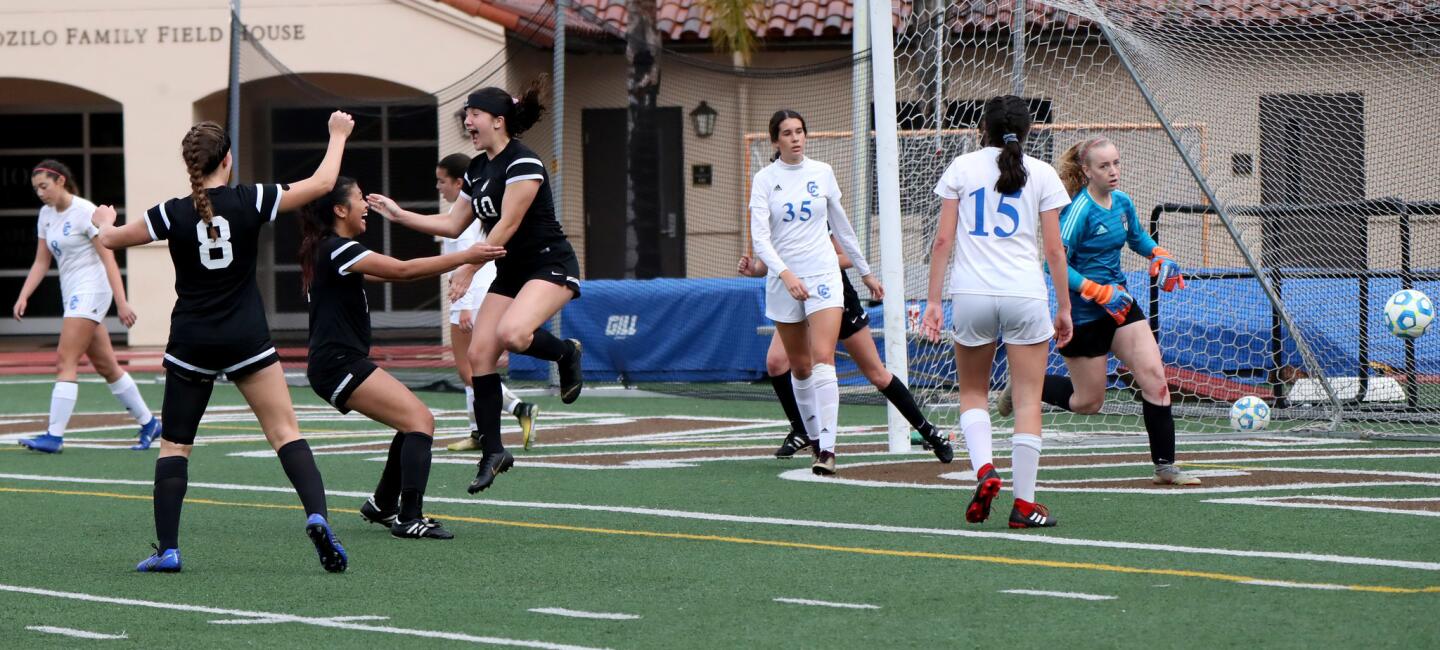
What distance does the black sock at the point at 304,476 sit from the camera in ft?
23.8

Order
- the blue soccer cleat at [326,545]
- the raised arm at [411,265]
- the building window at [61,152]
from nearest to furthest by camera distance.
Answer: the blue soccer cleat at [326,545]
the raised arm at [411,265]
the building window at [61,152]

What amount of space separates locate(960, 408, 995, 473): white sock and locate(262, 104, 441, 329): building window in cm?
1223

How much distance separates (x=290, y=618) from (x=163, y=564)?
1278 millimetres

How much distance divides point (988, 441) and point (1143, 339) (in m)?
1.49

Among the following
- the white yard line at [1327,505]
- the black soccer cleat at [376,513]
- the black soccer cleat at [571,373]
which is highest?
the black soccer cleat at [571,373]

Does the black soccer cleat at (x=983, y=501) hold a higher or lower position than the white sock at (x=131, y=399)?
lower

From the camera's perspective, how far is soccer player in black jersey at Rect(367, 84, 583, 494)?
28.6ft

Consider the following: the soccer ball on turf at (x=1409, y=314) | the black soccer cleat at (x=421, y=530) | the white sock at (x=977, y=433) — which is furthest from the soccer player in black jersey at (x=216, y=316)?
the soccer ball on turf at (x=1409, y=314)

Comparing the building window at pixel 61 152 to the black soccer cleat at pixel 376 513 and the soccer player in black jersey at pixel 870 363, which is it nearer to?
the soccer player in black jersey at pixel 870 363

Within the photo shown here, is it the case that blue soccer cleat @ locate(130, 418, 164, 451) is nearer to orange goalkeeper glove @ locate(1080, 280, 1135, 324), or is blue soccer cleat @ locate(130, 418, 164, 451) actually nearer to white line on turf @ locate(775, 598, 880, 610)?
orange goalkeeper glove @ locate(1080, 280, 1135, 324)

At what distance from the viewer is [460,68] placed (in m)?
24.4

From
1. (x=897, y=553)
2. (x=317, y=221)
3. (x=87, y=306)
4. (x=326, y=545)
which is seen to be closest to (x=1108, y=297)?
(x=897, y=553)

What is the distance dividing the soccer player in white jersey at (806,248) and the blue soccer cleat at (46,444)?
17.2 ft

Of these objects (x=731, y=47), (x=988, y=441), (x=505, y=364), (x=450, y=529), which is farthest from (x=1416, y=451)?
(x=731, y=47)
